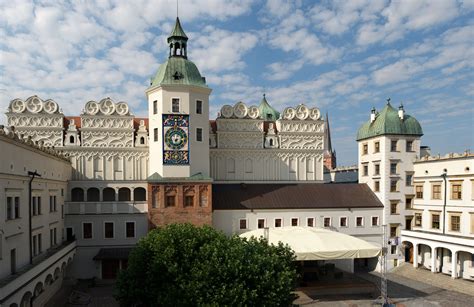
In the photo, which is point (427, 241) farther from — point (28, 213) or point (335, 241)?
point (28, 213)

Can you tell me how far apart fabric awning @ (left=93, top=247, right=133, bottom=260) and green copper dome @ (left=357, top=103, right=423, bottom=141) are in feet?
106

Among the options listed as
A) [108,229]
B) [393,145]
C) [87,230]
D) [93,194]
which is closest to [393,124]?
[393,145]

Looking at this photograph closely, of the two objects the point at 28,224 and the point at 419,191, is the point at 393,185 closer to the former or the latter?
the point at 419,191

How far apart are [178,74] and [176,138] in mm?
7033

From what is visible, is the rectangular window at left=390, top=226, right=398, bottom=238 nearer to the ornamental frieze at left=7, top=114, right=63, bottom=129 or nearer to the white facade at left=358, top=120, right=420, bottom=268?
the white facade at left=358, top=120, right=420, bottom=268

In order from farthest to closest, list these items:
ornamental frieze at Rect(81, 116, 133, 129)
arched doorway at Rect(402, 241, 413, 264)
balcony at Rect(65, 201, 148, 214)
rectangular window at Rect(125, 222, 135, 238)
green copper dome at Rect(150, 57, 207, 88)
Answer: arched doorway at Rect(402, 241, 413, 264), ornamental frieze at Rect(81, 116, 133, 129), green copper dome at Rect(150, 57, 207, 88), rectangular window at Rect(125, 222, 135, 238), balcony at Rect(65, 201, 148, 214)

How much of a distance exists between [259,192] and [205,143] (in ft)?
28.9

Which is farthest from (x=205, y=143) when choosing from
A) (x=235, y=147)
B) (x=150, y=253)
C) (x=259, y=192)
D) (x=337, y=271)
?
(x=337, y=271)

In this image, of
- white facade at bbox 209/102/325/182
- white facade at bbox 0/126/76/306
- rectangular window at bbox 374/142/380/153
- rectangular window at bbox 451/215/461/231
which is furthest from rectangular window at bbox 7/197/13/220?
rectangular window at bbox 451/215/461/231

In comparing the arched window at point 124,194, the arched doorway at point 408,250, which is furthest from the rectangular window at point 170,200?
the arched doorway at point 408,250

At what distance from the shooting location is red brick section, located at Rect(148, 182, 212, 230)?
3456 cm

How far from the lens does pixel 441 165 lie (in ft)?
124

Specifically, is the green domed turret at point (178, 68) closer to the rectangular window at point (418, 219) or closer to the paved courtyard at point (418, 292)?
the paved courtyard at point (418, 292)

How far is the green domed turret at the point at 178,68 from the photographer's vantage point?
3622 cm
